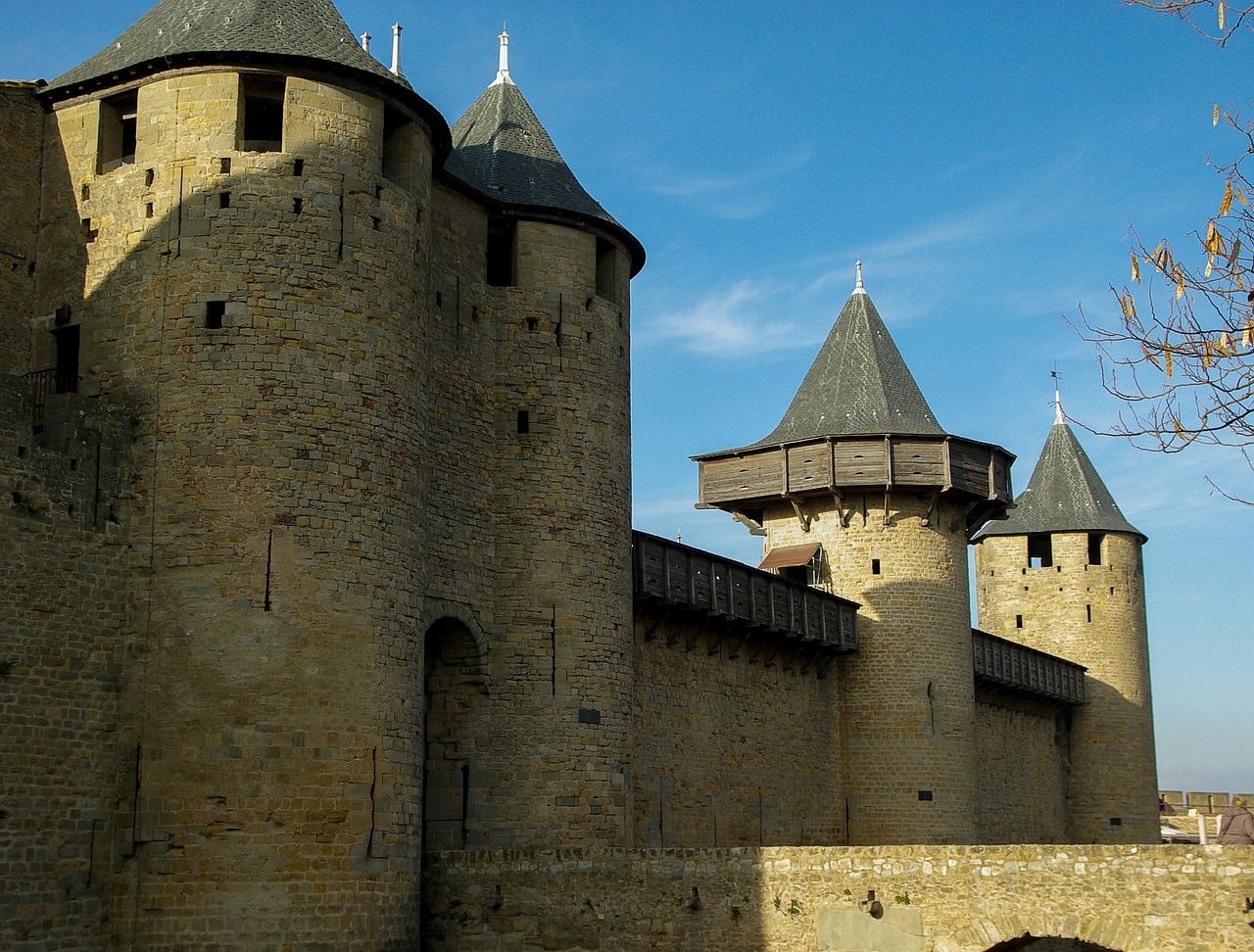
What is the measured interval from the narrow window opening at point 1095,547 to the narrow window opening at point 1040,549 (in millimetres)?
873

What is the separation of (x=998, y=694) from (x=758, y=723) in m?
9.66

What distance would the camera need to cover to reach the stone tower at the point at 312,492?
15344 mm

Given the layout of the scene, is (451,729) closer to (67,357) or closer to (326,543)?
(326,543)

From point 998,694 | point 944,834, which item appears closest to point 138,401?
point 944,834

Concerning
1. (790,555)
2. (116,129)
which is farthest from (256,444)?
(790,555)

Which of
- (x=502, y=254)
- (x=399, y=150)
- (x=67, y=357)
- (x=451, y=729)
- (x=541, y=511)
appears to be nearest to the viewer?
(x=67, y=357)

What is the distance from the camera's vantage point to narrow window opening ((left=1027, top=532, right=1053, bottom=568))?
37062 millimetres

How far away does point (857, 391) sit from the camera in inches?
1139

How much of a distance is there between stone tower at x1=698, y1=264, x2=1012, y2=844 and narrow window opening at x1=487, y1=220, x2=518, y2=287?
870cm

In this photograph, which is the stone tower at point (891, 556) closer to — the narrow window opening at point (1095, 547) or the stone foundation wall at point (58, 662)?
the narrow window opening at point (1095, 547)

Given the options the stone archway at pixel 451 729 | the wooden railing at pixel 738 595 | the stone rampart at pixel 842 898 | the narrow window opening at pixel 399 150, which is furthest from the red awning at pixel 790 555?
the narrow window opening at pixel 399 150

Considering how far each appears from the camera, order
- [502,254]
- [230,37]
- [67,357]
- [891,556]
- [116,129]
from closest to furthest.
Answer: [230,37] → [67,357] → [116,129] → [502,254] → [891,556]

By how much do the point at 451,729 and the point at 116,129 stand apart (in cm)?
784

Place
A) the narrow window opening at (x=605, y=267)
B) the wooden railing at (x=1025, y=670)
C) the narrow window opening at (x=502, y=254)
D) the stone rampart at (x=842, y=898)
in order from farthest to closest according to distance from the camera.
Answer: the wooden railing at (x=1025, y=670), the narrow window opening at (x=605, y=267), the narrow window opening at (x=502, y=254), the stone rampart at (x=842, y=898)
